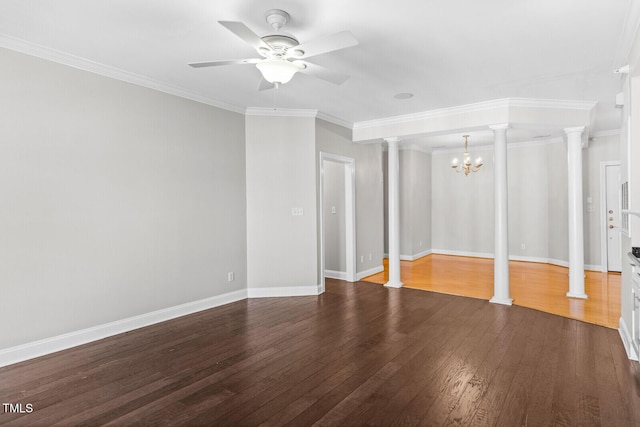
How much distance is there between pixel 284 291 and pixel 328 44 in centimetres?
378

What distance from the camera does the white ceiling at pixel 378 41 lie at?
2.65 m

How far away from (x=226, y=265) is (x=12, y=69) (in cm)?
305

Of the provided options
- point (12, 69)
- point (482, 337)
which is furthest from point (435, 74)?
point (12, 69)

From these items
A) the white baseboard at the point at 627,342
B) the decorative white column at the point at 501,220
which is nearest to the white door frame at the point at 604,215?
the decorative white column at the point at 501,220

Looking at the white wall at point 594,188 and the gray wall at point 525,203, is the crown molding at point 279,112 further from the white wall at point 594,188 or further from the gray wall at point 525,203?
the white wall at point 594,188

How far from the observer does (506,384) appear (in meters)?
2.74

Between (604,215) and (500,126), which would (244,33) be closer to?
(500,126)

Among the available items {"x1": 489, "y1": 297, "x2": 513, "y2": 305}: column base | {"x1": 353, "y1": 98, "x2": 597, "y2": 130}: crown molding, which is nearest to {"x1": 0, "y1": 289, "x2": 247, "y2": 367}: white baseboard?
{"x1": 489, "y1": 297, "x2": 513, "y2": 305}: column base

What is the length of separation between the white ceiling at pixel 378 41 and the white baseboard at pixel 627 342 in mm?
2597

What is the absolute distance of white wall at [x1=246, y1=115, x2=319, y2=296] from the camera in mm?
5324

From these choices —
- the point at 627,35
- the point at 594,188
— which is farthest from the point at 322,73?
the point at 594,188

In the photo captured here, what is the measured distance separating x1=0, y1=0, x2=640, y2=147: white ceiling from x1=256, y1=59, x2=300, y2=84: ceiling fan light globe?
358mm

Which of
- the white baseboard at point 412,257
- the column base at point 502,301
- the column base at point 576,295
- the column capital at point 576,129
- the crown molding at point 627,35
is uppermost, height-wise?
the crown molding at point 627,35

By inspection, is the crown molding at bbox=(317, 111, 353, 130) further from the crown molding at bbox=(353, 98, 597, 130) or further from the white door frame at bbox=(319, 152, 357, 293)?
the crown molding at bbox=(353, 98, 597, 130)
